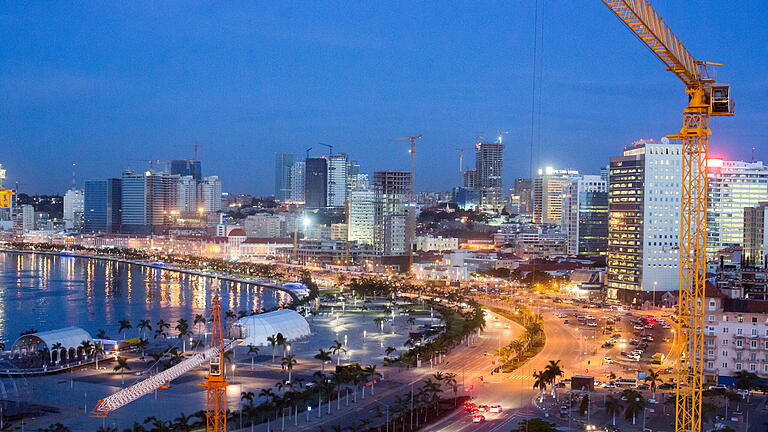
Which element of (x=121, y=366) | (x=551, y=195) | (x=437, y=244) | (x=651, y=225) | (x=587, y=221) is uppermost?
(x=551, y=195)

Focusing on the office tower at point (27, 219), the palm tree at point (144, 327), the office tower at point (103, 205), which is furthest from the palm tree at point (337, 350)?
the office tower at point (27, 219)

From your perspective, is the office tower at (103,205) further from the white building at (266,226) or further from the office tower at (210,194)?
the white building at (266,226)

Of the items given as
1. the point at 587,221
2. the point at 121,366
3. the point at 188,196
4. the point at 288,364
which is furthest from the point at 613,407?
the point at 188,196

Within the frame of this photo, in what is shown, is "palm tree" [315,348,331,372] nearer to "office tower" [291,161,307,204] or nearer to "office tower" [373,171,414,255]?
"office tower" [373,171,414,255]

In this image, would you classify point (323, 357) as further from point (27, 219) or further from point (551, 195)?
point (27, 219)

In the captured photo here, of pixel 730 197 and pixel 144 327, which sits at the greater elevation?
pixel 730 197

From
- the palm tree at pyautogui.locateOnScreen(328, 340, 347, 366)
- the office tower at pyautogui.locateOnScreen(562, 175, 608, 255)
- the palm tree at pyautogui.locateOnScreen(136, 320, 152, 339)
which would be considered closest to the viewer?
the palm tree at pyautogui.locateOnScreen(328, 340, 347, 366)

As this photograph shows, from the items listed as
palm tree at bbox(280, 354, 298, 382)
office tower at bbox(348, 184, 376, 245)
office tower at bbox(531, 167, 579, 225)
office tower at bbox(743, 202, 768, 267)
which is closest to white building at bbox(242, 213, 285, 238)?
office tower at bbox(348, 184, 376, 245)
